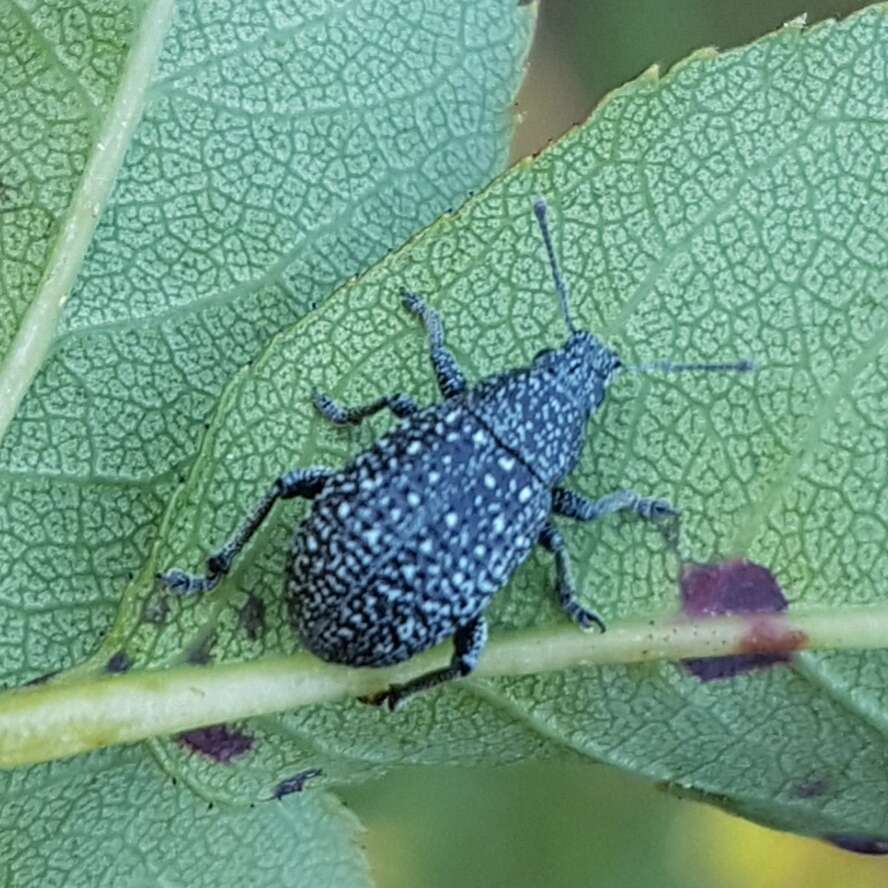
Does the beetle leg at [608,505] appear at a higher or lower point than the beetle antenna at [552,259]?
lower

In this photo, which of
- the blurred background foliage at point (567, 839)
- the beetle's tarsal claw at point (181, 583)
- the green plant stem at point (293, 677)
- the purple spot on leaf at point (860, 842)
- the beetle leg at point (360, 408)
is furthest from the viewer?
the blurred background foliage at point (567, 839)

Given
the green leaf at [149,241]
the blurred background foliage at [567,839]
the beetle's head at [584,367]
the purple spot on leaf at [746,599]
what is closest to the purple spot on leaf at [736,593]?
the purple spot on leaf at [746,599]

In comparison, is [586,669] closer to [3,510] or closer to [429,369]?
[429,369]

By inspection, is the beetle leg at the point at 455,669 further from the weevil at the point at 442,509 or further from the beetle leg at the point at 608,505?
the beetle leg at the point at 608,505

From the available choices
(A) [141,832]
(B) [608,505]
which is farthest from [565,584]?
(A) [141,832]

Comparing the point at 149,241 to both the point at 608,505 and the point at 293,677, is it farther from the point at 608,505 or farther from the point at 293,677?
the point at 608,505

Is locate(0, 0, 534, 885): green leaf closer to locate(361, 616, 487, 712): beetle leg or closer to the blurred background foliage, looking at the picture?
locate(361, 616, 487, 712): beetle leg

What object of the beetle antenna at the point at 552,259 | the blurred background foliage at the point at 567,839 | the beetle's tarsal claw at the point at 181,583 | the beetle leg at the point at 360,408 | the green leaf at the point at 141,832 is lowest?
the blurred background foliage at the point at 567,839
